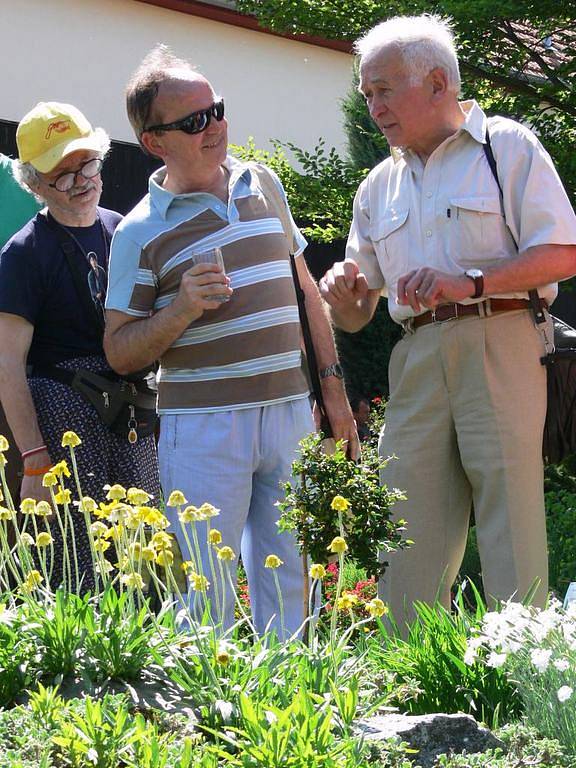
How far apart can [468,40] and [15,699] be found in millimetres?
5909

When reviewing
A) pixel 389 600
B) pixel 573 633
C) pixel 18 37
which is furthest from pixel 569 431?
pixel 18 37

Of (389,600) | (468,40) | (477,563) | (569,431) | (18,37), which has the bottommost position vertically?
(477,563)

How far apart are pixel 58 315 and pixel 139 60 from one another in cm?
820

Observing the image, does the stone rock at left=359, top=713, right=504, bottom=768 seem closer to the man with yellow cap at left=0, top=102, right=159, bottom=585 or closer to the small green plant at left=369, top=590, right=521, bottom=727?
the small green plant at left=369, top=590, right=521, bottom=727

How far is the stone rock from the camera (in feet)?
8.14

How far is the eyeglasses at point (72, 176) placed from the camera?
13.3 feet

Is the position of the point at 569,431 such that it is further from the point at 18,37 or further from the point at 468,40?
the point at 18,37

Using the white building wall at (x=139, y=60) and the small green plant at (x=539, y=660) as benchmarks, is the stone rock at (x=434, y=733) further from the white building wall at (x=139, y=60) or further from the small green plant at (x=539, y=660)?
the white building wall at (x=139, y=60)

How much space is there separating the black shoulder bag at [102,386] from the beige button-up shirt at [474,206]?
2.94ft

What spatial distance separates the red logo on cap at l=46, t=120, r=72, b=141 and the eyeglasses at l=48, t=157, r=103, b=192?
5.0 inches

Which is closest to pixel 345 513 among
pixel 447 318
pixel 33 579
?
pixel 33 579

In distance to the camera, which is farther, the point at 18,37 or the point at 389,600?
the point at 18,37

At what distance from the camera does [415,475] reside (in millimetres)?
3873

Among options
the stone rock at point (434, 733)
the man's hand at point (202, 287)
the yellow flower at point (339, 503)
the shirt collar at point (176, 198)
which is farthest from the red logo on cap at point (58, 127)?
the stone rock at point (434, 733)
